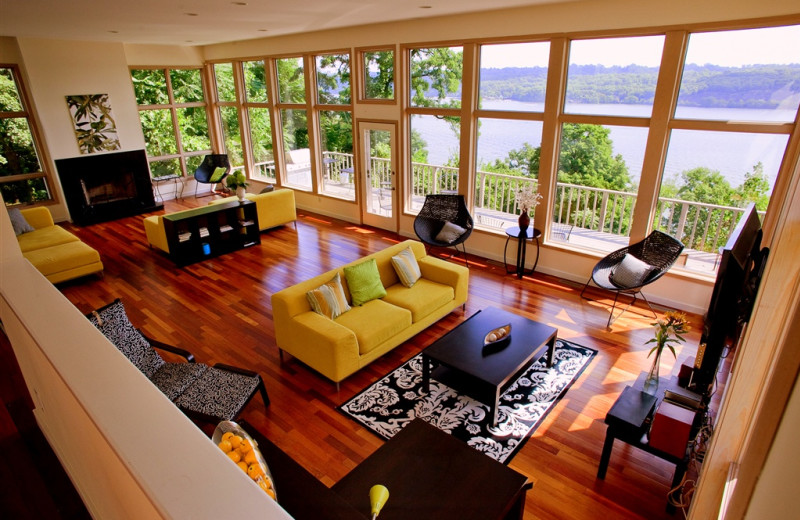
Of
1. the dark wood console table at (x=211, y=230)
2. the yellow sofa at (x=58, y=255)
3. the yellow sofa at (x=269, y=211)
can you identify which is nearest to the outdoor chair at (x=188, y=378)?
the yellow sofa at (x=58, y=255)

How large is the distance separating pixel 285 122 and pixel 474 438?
742 centimetres

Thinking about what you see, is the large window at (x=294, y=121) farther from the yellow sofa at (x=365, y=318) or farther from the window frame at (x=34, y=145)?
the yellow sofa at (x=365, y=318)

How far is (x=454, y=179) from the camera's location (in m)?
7.00

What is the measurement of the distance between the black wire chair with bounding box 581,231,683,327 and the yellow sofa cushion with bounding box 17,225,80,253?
6779 mm

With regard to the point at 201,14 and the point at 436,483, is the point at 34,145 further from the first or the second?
the point at 436,483

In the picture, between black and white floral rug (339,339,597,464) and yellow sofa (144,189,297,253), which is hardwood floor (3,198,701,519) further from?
yellow sofa (144,189,297,253)

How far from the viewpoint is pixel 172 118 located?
9.92 meters

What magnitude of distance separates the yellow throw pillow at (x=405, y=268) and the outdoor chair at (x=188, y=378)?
1.76m

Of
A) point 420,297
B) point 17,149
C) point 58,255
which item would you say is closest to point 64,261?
point 58,255

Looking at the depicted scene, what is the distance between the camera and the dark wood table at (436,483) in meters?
1.98

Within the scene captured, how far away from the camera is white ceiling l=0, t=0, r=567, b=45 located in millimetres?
4445

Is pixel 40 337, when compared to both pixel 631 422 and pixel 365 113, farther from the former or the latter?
pixel 365 113

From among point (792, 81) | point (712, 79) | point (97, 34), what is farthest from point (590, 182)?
point (97, 34)

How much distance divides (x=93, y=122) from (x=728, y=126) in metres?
9.67
